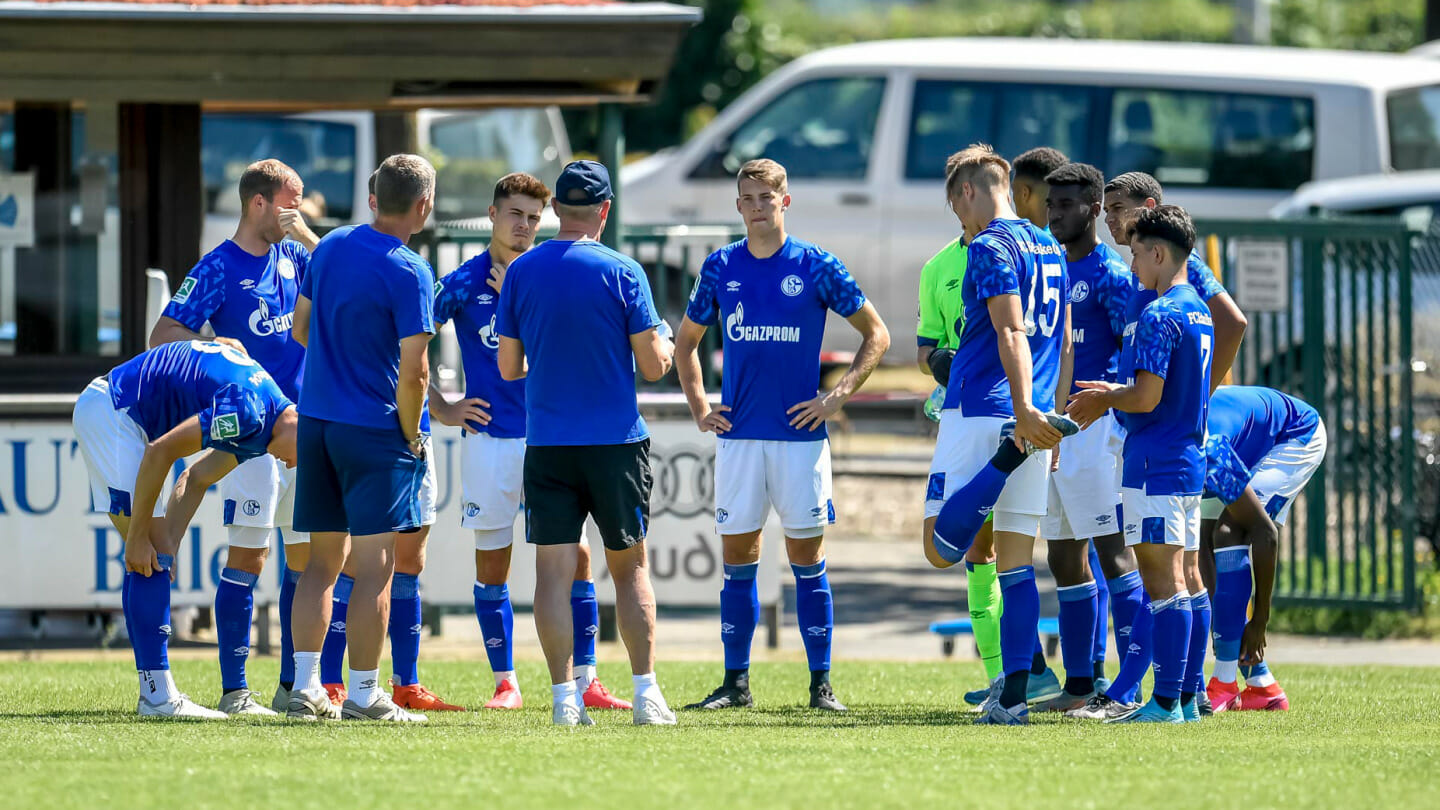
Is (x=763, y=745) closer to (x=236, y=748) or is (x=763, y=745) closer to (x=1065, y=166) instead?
(x=236, y=748)

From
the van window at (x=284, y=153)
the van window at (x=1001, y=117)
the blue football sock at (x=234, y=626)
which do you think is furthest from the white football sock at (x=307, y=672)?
the van window at (x=1001, y=117)

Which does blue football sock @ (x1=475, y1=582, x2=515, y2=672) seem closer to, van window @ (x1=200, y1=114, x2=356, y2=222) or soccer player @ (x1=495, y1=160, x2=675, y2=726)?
soccer player @ (x1=495, y1=160, x2=675, y2=726)

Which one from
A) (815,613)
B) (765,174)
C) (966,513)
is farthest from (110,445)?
(966,513)

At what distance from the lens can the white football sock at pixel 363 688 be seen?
7227mm

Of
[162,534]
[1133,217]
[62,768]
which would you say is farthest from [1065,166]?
[62,768]

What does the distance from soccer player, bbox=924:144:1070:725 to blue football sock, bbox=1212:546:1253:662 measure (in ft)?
3.73

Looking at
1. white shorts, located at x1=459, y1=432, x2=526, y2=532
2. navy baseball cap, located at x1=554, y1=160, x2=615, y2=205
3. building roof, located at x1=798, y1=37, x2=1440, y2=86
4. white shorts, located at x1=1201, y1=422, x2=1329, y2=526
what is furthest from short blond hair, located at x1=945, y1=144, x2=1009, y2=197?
building roof, located at x1=798, y1=37, x2=1440, y2=86

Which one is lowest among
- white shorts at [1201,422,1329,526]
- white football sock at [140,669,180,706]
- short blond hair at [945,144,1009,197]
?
white football sock at [140,669,180,706]

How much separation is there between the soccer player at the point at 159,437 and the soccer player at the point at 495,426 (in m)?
0.97

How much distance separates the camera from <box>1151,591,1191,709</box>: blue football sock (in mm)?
7234

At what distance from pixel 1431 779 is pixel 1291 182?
1089 centimetres

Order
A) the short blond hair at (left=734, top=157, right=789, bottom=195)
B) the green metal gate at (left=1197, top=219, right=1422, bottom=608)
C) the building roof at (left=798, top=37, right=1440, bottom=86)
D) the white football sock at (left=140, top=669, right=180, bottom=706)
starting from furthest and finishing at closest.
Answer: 1. the building roof at (left=798, top=37, right=1440, bottom=86)
2. the green metal gate at (left=1197, top=219, right=1422, bottom=608)
3. the short blond hair at (left=734, top=157, right=789, bottom=195)
4. the white football sock at (left=140, top=669, right=180, bottom=706)

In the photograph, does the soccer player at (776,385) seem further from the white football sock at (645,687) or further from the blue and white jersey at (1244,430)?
the blue and white jersey at (1244,430)

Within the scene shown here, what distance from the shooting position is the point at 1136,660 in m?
7.52
